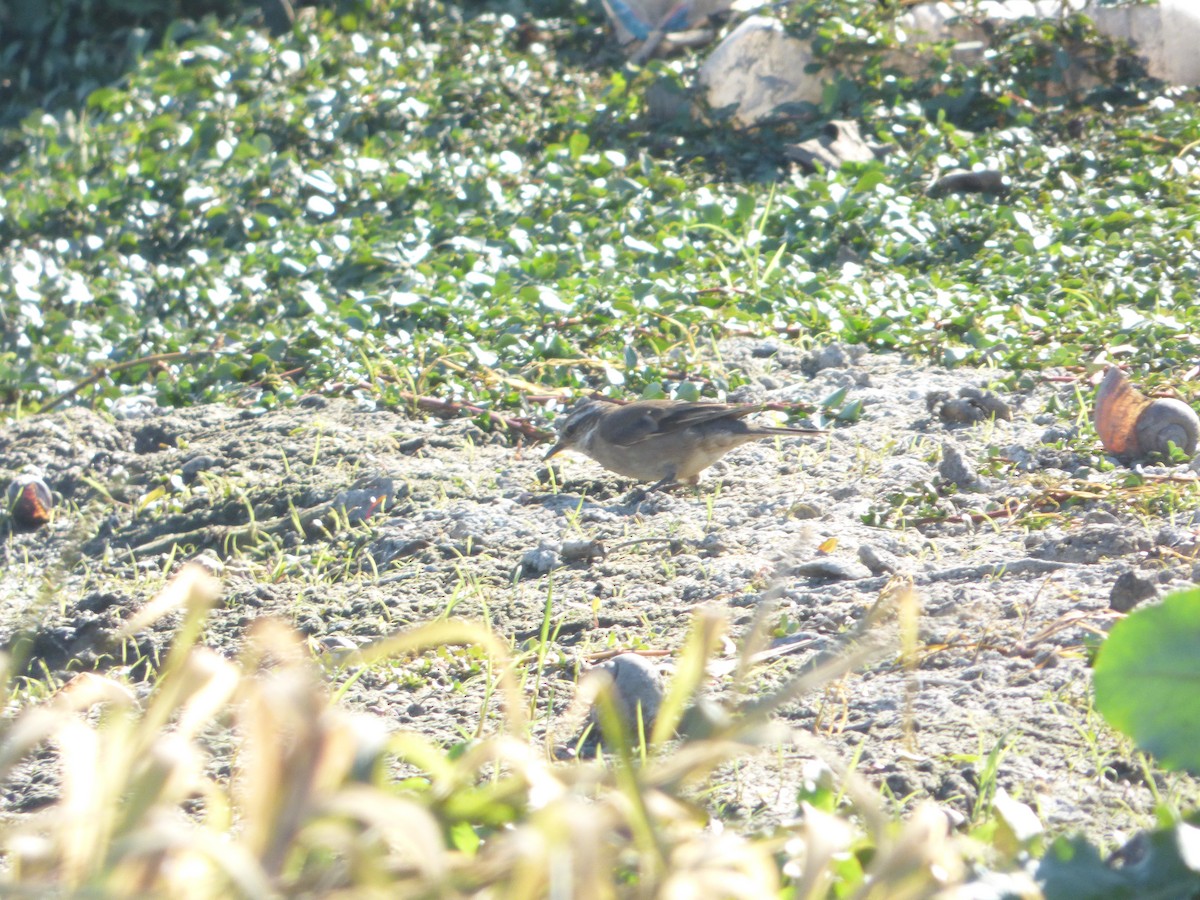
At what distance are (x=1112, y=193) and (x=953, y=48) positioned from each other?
74.5 inches

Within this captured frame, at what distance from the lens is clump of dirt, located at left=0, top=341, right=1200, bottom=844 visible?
2.88m

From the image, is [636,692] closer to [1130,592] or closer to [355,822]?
[1130,592]

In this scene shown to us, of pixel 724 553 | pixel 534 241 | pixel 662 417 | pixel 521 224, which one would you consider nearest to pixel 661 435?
pixel 662 417

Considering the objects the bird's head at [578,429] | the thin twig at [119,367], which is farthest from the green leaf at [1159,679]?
the thin twig at [119,367]

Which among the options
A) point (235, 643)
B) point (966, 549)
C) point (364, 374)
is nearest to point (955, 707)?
point (966, 549)

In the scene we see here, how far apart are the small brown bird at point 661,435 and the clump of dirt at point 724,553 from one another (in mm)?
123

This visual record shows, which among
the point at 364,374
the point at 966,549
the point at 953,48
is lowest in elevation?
the point at 364,374

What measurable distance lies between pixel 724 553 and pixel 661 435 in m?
0.91

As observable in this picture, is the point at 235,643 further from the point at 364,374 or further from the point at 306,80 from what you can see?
the point at 306,80

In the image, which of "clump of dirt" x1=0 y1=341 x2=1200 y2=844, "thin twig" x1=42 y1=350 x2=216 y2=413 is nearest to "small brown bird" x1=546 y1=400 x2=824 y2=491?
"clump of dirt" x1=0 y1=341 x2=1200 y2=844

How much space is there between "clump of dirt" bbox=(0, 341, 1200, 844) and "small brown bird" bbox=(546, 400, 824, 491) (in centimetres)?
12

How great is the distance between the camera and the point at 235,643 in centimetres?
400

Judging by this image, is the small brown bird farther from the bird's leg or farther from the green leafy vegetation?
the green leafy vegetation

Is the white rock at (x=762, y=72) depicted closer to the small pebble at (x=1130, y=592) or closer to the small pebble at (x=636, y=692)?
the small pebble at (x=1130, y=592)
